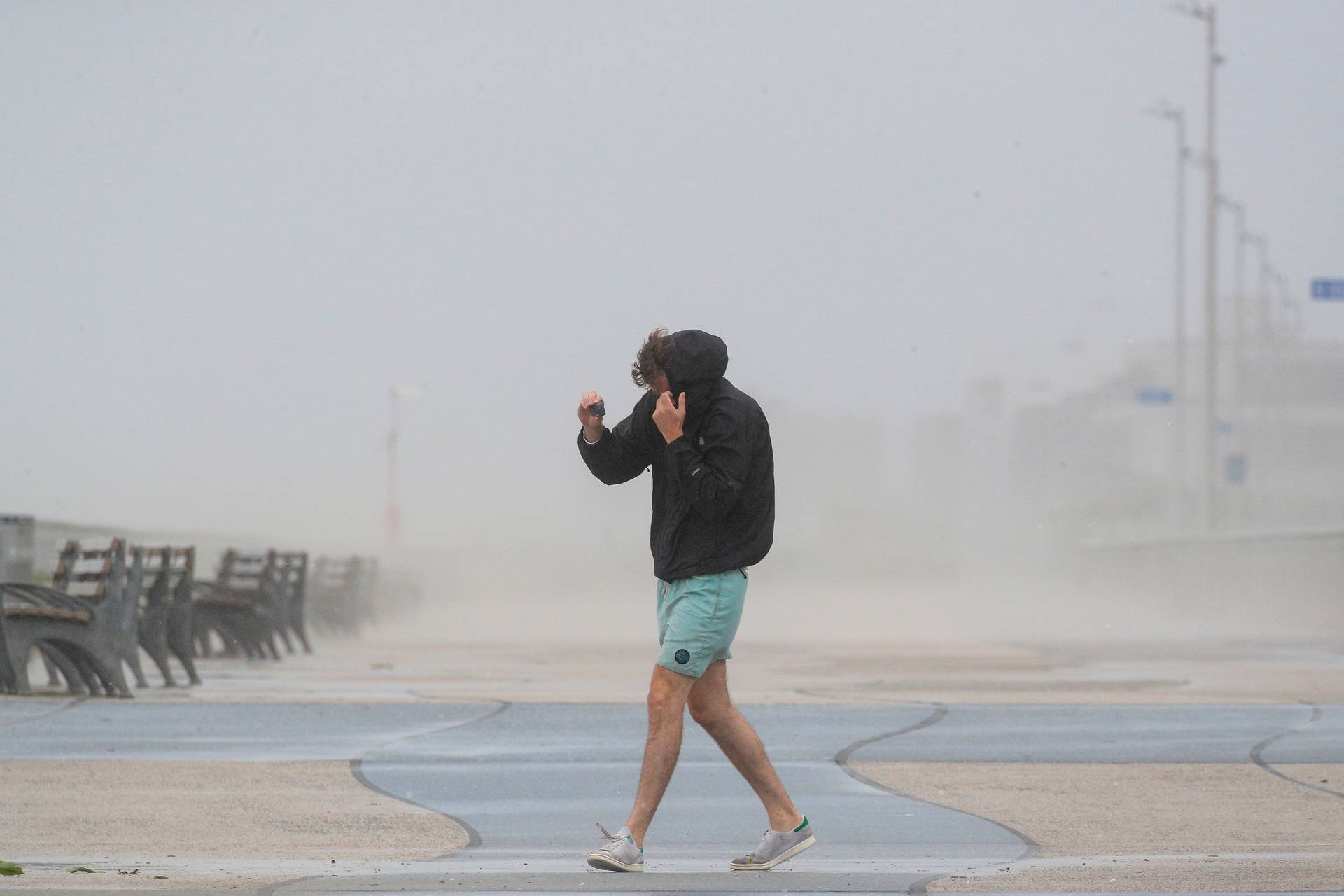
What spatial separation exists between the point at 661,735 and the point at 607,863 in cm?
43

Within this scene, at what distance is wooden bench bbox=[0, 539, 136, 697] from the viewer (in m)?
12.1

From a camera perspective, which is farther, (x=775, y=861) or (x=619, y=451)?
(x=619, y=451)

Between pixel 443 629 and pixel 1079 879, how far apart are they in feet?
87.1

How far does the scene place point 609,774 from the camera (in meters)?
8.76

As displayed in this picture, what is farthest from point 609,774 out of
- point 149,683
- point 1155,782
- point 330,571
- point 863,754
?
point 330,571

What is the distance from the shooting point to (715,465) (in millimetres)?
6168

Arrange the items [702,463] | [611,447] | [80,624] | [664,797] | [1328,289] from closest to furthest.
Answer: [702,463] → [611,447] → [664,797] → [80,624] → [1328,289]

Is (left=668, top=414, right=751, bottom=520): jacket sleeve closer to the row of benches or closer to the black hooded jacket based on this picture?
the black hooded jacket

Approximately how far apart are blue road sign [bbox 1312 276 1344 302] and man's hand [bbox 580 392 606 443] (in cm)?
2016

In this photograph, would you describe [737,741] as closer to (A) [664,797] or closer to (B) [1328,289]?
(A) [664,797]

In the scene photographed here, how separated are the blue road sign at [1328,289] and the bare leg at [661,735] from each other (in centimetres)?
2027

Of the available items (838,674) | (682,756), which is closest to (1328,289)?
(838,674)

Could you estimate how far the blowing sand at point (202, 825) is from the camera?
6262 mm

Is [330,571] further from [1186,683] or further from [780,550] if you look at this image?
[780,550]
